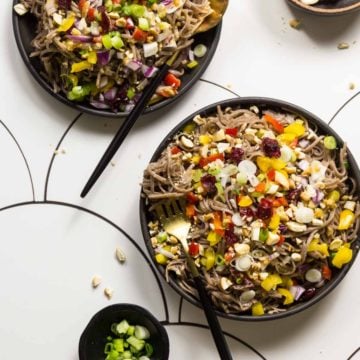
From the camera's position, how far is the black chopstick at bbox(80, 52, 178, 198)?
1636 mm

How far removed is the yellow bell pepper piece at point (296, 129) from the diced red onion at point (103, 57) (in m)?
0.41

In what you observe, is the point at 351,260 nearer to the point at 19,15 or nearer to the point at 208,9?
the point at 208,9

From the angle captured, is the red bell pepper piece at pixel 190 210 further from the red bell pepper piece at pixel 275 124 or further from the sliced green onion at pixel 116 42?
the sliced green onion at pixel 116 42

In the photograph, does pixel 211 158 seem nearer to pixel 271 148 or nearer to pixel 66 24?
pixel 271 148

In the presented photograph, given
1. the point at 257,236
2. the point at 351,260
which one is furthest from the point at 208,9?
the point at 351,260

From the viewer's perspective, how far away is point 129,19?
161cm

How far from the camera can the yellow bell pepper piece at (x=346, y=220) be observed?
1.59m

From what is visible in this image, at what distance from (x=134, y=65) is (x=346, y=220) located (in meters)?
0.56

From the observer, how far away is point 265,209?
5.01 feet

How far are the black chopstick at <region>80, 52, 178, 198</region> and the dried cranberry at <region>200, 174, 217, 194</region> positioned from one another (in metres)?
0.21

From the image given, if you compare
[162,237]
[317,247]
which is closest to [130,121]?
[162,237]

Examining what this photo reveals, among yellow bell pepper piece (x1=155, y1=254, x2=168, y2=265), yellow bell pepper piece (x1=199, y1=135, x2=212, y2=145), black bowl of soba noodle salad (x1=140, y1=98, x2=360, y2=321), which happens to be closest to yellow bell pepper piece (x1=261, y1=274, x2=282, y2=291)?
black bowl of soba noodle salad (x1=140, y1=98, x2=360, y2=321)

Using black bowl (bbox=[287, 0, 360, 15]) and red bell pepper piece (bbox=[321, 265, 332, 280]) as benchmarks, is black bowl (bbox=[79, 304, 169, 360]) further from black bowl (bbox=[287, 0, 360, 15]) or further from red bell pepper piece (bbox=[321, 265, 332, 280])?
black bowl (bbox=[287, 0, 360, 15])

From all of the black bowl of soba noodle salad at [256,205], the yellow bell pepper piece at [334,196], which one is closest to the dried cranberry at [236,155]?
the black bowl of soba noodle salad at [256,205]
